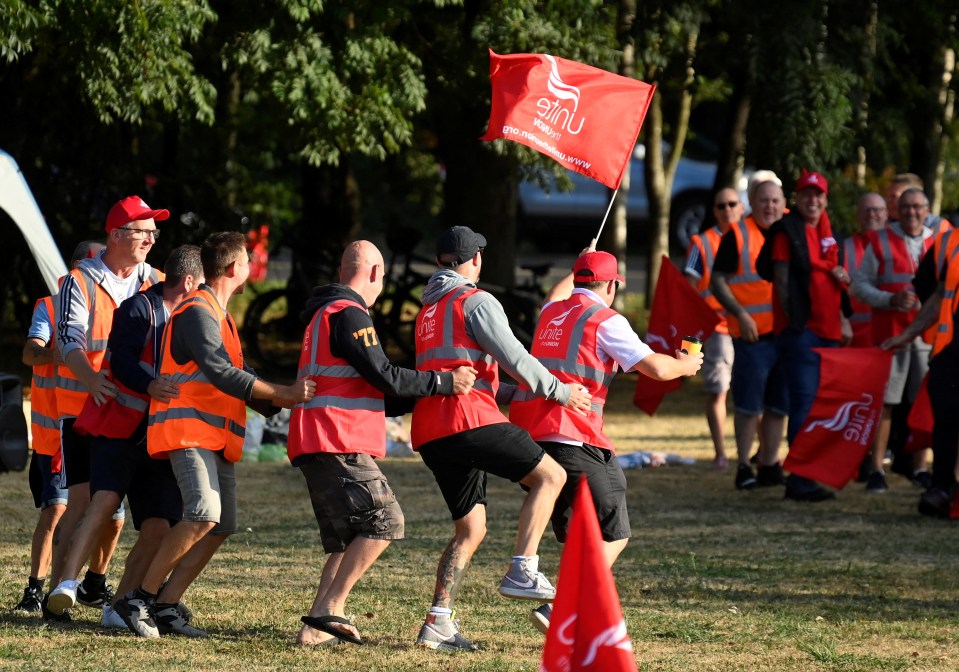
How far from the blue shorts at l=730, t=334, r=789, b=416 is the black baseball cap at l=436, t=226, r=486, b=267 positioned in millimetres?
5115

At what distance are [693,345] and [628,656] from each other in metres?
2.39

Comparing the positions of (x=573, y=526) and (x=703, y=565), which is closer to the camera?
(x=573, y=526)

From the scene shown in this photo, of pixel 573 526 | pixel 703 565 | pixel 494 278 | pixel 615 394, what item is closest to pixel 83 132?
pixel 494 278

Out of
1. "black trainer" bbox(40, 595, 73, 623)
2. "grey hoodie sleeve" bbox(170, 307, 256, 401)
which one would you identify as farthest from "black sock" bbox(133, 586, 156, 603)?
"grey hoodie sleeve" bbox(170, 307, 256, 401)

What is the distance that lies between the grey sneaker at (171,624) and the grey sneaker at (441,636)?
3.04 feet

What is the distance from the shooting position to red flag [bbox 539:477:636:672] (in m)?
4.93

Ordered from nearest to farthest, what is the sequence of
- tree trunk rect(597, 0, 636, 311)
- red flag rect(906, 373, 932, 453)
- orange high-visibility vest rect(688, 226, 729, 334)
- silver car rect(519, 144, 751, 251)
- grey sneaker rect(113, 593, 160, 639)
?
grey sneaker rect(113, 593, 160, 639) → red flag rect(906, 373, 932, 453) → orange high-visibility vest rect(688, 226, 729, 334) → tree trunk rect(597, 0, 636, 311) → silver car rect(519, 144, 751, 251)

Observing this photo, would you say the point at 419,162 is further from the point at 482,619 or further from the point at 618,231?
the point at 482,619

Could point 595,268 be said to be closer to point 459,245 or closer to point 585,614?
point 459,245

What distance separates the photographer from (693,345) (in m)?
7.10

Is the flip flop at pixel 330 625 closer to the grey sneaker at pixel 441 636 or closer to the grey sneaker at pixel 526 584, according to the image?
the grey sneaker at pixel 441 636

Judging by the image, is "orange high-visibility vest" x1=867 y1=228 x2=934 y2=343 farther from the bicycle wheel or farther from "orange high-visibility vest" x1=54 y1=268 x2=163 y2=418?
the bicycle wheel

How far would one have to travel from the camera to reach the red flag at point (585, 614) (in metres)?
4.93

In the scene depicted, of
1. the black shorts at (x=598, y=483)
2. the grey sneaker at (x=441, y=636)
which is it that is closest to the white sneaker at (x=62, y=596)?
the grey sneaker at (x=441, y=636)
